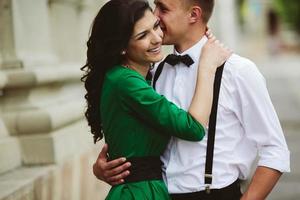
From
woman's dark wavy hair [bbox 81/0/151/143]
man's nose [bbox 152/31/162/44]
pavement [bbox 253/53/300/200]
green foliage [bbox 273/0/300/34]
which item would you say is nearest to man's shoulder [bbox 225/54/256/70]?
man's nose [bbox 152/31/162/44]

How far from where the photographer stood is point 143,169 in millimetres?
2740

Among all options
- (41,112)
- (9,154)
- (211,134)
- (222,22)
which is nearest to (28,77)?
(41,112)

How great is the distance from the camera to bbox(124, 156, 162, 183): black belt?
274 cm

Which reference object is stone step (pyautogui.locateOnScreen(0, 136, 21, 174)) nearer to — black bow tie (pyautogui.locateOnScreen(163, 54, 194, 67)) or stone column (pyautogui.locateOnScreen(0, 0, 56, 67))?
stone column (pyautogui.locateOnScreen(0, 0, 56, 67))

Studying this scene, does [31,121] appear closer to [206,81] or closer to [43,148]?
[43,148]

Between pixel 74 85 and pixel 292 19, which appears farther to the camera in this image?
pixel 292 19

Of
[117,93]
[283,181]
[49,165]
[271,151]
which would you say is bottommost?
[283,181]

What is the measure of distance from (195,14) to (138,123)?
0.51 m

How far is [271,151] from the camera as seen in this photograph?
2.68 meters

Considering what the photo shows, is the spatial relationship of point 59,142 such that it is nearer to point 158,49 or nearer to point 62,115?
point 62,115

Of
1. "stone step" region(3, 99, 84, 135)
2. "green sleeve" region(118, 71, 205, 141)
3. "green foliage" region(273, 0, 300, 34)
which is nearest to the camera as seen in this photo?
"green sleeve" region(118, 71, 205, 141)

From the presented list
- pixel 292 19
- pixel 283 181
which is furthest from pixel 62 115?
pixel 292 19

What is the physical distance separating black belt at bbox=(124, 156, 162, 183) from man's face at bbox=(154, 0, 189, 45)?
1.62ft

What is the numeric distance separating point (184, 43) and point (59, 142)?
1987 millimetres
